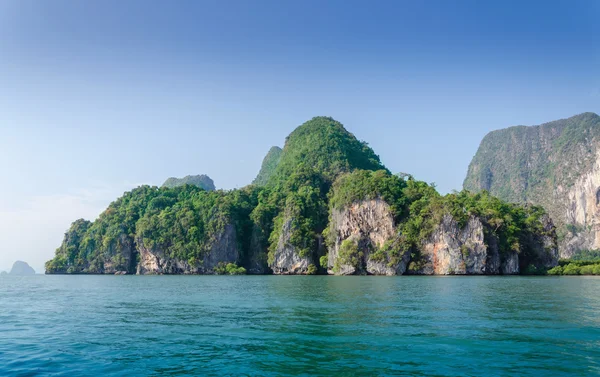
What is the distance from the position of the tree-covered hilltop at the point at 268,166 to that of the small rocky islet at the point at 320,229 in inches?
1381

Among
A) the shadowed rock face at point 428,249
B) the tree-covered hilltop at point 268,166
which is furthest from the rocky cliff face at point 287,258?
the tree-covered hilltop at point 268,166

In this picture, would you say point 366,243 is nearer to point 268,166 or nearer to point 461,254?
point 461,254

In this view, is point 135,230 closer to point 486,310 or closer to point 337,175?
point 337,175

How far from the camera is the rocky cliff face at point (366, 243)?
71.6 meters

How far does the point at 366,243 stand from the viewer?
7631cm

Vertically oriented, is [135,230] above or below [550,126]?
below

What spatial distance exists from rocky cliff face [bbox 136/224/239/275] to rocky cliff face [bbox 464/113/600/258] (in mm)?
102286

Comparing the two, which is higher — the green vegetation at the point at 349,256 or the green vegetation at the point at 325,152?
the green vegetation at the point at 325,152

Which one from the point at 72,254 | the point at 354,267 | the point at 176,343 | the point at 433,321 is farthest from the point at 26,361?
the point at 72,254

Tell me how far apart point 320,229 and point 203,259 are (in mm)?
23364

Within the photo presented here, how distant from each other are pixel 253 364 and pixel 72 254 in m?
106

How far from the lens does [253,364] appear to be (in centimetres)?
1124

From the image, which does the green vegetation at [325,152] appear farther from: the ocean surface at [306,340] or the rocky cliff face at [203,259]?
the ocean surface at [306,340]

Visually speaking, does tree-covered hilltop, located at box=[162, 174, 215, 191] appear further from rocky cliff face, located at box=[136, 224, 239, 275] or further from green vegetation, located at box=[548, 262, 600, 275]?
green vegetation, located at box=[548, 262, 600, 275]
